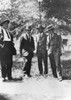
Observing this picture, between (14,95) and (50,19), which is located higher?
(50,19)

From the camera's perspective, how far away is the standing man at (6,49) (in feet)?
16.7

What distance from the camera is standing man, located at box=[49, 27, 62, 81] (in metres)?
5.29

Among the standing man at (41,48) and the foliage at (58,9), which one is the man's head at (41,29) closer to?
the standing man at (41,48)

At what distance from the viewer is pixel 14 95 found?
15.5 ft

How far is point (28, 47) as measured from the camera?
17.5 feet

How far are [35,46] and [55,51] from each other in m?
0.31

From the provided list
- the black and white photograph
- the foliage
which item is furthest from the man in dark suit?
the foliage

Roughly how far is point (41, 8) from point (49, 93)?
130 cm

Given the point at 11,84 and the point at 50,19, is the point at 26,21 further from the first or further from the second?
the point at 11,84

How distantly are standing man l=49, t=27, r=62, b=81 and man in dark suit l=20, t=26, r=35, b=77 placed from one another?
0.31 m

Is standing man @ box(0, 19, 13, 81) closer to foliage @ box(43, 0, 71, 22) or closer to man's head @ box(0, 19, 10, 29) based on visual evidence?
man's head @ box(0, 19, 10, 29)

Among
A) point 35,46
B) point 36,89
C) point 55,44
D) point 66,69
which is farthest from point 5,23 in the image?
point 66,69

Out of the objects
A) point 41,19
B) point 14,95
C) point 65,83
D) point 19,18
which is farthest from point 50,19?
point 14,95

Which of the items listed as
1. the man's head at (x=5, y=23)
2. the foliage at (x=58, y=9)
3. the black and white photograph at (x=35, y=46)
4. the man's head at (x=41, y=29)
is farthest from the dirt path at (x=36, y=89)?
the foliage at (x=58, y=9)
